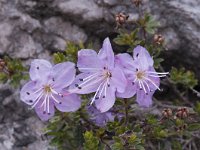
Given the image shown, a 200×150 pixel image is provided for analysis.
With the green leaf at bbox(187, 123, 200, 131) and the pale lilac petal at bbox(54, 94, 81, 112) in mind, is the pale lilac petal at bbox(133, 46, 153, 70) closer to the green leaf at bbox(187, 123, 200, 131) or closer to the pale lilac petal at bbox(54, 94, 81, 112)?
the pale lilac petal at bbox(54, 94, 81, 112)

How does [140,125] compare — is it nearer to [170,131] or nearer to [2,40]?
[170,131]

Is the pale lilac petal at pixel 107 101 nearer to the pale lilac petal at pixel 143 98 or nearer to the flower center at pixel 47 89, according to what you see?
the pale lilac petal at pixel 143 98

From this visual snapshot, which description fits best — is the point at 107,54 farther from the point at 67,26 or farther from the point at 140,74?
the point at 67,26

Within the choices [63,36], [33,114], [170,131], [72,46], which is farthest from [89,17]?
[170,131]

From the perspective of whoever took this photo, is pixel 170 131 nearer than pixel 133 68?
No

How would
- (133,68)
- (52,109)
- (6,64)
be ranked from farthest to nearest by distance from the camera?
(6,64) < (52,109) < (133,68)

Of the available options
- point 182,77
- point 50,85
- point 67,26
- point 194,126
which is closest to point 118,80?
point 50,85
